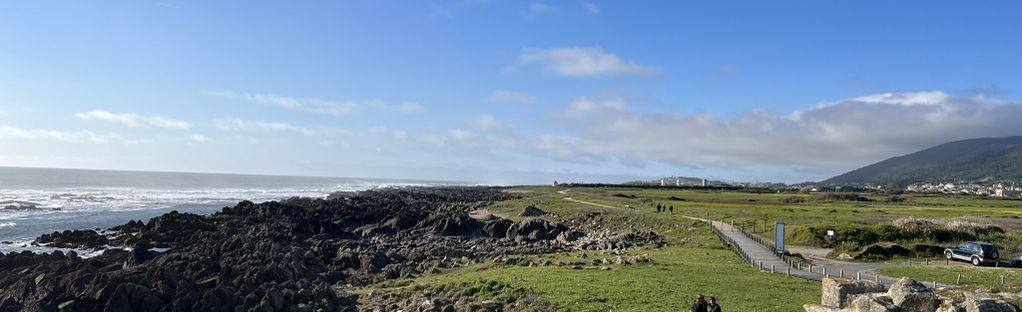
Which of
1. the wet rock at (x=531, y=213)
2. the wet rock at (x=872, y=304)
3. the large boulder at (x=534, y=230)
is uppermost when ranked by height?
the wet rock at (x=872, y=304)

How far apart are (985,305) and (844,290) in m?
3.25

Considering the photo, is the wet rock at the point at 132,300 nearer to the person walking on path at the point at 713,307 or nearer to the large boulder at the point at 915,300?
the person walking on path at the point at 713,307

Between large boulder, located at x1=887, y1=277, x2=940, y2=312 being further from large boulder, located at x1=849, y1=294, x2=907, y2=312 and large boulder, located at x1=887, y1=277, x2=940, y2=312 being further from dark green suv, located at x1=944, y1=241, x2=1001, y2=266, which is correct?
dark green suv, located at x1=944, y1=241, x2=1001, y2=266

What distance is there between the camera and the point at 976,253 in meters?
38.7

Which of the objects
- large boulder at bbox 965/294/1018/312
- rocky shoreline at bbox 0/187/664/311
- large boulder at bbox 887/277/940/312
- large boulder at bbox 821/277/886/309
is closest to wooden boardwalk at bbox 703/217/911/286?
rocky shoreline at bbox 0/187/664/311

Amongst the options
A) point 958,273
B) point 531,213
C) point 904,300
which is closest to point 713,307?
point 904,300

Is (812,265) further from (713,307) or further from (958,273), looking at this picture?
(713,307)

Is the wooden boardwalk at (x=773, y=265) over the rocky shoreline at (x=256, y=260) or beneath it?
over

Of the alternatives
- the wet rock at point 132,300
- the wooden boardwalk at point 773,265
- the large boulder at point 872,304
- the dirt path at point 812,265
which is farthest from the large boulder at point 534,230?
the large boulder at point 872,304

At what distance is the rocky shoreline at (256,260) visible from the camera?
25775mm

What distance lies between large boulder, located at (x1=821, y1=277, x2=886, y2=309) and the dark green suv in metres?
27.3

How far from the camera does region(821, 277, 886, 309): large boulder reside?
17078mm

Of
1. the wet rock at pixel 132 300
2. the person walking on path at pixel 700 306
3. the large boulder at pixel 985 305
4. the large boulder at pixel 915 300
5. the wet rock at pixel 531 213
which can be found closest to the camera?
the large boulder at pixel 985 305

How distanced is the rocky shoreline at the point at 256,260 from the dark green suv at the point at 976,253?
19979 mm
